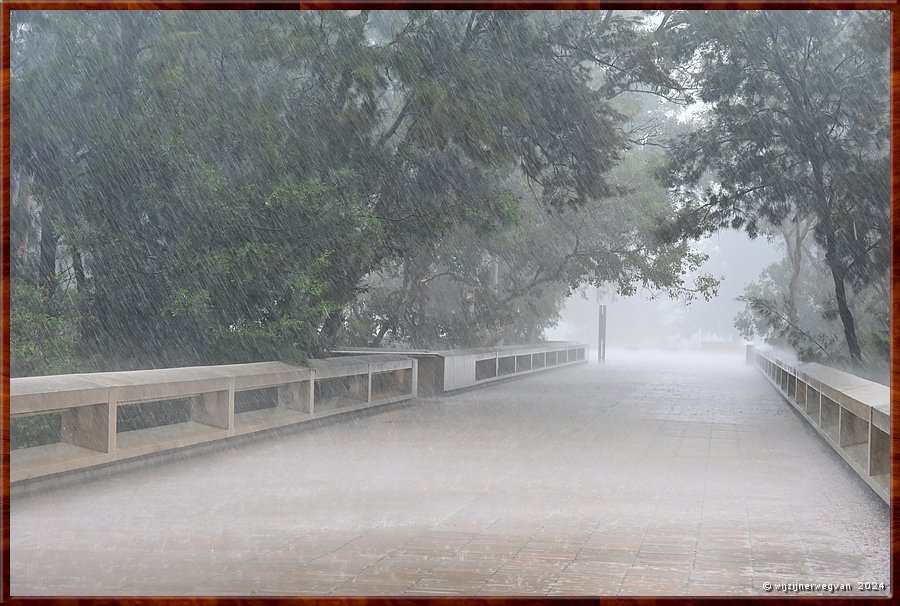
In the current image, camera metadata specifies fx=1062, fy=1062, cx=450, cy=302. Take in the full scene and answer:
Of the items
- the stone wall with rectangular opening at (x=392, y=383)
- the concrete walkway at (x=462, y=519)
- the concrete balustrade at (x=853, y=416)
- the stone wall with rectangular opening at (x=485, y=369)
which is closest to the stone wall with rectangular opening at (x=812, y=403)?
the concrete balustrade at (x=853, y=416)

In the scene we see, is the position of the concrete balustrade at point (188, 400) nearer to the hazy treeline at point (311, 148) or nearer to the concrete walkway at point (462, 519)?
the concrete walkway at point (462, 519)

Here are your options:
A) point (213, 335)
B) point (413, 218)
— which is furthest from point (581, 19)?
point (213, 335)

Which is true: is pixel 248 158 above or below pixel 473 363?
above

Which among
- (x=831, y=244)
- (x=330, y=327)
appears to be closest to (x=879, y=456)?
(x=330, y=327)

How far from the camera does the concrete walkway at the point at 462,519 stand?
577cm

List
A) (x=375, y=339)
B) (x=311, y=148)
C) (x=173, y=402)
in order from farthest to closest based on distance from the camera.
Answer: (x=375, y=339) → (x=311, y=148) → (x=173, y=402)

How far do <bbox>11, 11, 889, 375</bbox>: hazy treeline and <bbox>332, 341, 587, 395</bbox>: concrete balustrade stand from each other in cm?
322

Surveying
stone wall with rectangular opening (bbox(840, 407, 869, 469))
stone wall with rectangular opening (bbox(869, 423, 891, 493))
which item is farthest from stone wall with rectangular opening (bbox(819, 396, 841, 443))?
stone wall with rectangular opening (bbox(869, 423, 891, 493))

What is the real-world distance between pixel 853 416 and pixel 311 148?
8890 mm

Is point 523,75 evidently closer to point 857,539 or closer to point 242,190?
point 242,190

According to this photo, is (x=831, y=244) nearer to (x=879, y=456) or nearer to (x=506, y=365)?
(x=506, y=365)

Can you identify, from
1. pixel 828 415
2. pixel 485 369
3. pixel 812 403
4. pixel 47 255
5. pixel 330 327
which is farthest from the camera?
pixel 485 369

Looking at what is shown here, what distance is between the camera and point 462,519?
768cm

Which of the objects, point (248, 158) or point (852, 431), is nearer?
point (852, 431)
